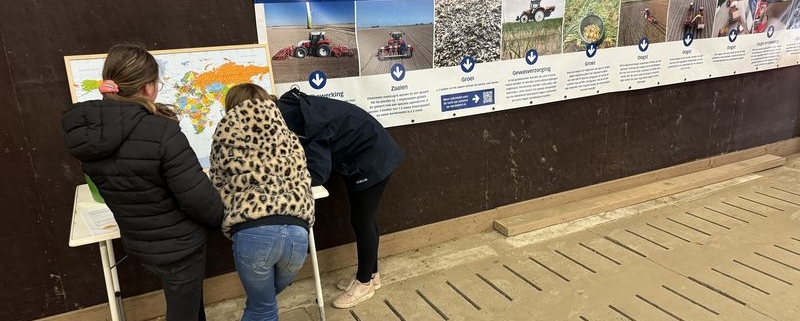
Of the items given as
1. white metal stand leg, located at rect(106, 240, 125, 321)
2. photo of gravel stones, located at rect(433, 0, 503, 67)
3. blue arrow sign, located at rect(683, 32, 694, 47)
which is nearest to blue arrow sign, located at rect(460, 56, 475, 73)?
photo of gravel stones, located at rect(433, 0, 503, 67)

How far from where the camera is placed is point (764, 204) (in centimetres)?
379

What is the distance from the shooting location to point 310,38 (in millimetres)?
2586

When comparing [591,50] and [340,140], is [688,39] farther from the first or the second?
[340,140]

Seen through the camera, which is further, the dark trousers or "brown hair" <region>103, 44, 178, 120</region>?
the dark trousers

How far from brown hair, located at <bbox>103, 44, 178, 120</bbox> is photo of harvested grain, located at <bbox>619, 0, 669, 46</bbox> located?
3024 millimetres

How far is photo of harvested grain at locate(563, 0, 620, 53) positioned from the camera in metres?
3.32

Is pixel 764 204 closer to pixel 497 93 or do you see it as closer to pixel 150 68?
pixel 497 93

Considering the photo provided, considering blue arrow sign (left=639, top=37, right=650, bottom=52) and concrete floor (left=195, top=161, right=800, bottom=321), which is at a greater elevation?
blue arrow sign (left=639, top=37, right=650, bottom=52)

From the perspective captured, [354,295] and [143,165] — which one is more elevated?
[143,165]

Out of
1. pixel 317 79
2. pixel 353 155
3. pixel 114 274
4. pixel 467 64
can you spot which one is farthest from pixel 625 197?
pixel 114 274

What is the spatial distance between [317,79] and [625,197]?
249cm

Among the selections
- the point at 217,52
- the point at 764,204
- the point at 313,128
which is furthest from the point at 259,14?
the point at 764,204

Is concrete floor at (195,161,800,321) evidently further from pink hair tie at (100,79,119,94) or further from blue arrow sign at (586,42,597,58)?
pink hair tie at (100,79,119,94)

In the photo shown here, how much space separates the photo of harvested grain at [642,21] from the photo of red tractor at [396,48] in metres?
1.63
